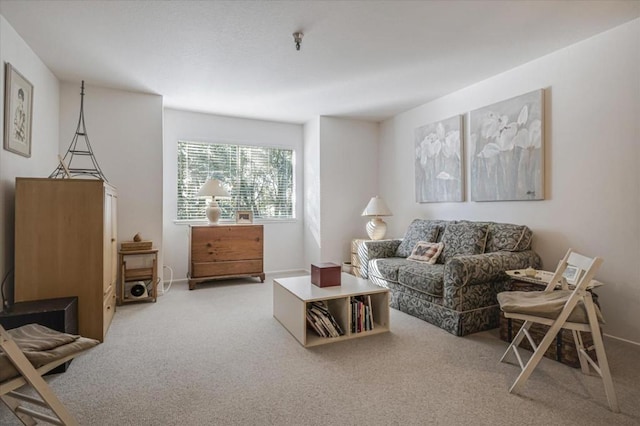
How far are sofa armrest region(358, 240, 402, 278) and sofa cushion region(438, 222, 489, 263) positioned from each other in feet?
2.25

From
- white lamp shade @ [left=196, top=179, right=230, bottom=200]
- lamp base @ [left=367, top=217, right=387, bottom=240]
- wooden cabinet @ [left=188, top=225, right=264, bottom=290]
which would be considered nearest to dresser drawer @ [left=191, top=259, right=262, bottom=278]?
wooden cabinet @ [left=188, top=225, right=264, bottom=290]

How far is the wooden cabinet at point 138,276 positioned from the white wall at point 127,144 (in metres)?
0.29

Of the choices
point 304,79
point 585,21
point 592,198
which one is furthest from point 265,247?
point 585,21

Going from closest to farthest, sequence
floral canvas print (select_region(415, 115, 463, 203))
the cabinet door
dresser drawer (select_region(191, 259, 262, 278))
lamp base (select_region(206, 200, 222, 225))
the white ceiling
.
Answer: the white ceiling < the cabinet door < floral canvas print (select_region(415, 115, 463, 203)) < dresser drawer (select_region(191, 259, 262, 278)) < lamp base (select_region(206, 200, 222, 225))

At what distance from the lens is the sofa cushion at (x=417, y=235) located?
3.77 m

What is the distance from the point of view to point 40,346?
1.43m

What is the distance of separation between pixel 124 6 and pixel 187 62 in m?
0.88

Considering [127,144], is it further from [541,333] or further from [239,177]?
[541,333]

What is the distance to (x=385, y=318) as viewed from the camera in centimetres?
277

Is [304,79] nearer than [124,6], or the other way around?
[124,6]

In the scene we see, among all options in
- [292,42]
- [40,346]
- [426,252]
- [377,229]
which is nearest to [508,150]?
[426,252]

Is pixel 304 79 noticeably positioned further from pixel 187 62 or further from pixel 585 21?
pixel 585 21

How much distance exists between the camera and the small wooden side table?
2.13 meters

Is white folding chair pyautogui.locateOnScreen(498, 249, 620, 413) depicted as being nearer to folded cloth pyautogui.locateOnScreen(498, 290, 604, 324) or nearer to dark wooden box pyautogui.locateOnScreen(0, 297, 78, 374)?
folded cloth pyautogui.locateOnScreen(498, 290, 604, 324)
